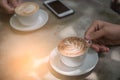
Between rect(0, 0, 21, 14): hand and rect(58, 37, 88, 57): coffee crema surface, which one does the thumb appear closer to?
rect(58, 37, 88, 57): coffee crema surface

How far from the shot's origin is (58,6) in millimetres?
1007

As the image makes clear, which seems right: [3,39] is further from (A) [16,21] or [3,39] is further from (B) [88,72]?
(B) [88,72]

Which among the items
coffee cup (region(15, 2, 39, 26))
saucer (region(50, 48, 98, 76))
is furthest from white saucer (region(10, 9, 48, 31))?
saucer (region(50, 48, 98, 76))

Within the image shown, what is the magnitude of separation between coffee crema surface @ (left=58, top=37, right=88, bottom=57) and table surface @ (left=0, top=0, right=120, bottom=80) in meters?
0.09

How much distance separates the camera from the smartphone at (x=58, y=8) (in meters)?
0.98

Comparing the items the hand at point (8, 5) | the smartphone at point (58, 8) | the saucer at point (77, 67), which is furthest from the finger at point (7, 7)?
the saucer at point (77, 67)

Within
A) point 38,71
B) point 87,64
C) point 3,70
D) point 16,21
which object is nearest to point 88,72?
point 87,64

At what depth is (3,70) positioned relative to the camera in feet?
2.62

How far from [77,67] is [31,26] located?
0.28m

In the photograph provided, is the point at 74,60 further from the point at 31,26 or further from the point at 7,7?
the point at 7,7

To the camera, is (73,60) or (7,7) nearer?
(73,60)

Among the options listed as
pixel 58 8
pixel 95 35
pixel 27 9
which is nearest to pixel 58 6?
pixel 58 8

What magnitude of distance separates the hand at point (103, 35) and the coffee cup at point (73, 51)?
0.20 feet

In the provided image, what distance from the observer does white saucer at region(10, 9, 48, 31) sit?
3.05 feet
